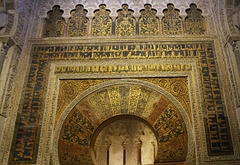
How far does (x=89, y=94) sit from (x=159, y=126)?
1596 mm

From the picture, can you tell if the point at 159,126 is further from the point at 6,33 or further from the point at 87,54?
the point at 6,33

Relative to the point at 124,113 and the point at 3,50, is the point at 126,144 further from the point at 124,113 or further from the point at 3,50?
the point at 3,50

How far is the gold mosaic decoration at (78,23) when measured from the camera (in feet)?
19.3

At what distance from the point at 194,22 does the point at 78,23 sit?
283 centimetres

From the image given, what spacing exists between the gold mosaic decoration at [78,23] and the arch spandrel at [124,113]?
1555mm

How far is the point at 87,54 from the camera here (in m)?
5.55

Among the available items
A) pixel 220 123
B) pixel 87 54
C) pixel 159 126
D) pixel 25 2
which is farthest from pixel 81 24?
pixel 220 123

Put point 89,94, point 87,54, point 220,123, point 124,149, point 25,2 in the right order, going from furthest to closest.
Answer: point 124,149
point 25,2
point 87,54
point 89,94
point 220,123

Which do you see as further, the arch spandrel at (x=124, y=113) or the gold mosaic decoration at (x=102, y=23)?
the gold mosaic decoration at (x=102, y=23)

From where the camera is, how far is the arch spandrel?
4.68 meters

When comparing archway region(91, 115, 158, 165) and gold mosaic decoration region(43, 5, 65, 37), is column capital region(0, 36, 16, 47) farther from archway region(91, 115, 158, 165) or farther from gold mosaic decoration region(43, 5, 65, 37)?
archway region(91, 115, 158, 165)

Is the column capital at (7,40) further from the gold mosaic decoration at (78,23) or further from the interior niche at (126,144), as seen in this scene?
the interior niche at (126,144)

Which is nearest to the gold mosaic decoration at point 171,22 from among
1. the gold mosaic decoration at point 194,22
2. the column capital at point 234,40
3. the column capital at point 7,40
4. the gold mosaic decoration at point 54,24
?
the gold mosaic decoration at point 194,22

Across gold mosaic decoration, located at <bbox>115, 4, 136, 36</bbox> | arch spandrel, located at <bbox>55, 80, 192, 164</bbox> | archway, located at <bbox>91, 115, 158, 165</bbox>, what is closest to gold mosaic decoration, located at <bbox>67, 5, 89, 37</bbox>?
gold mosaic decoration, located at <bbox>115, 4, 136, 36</bbox>
